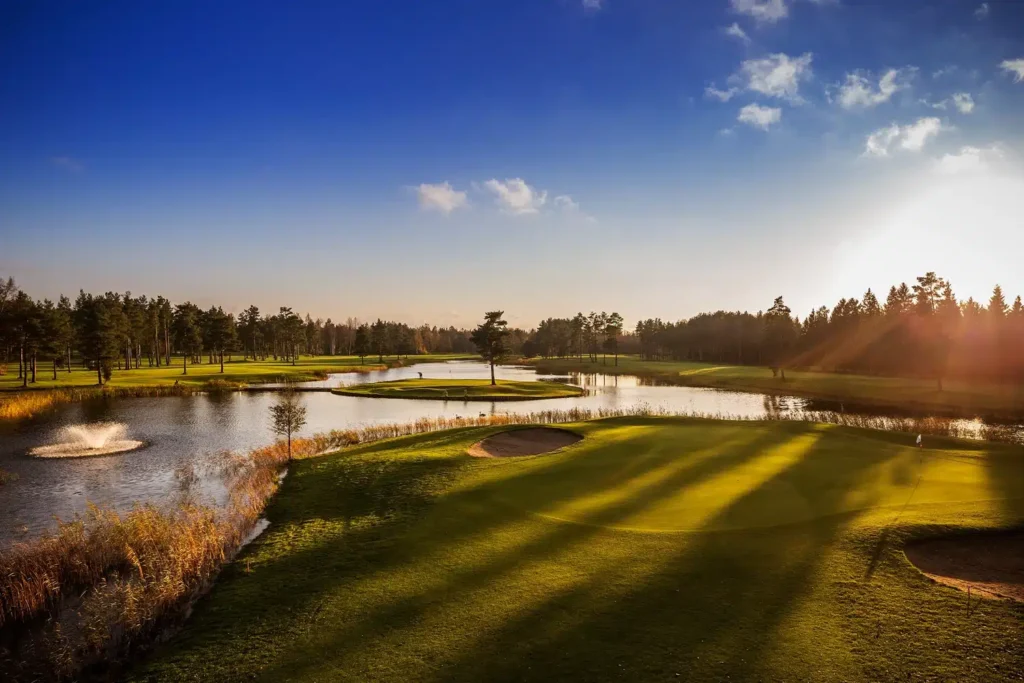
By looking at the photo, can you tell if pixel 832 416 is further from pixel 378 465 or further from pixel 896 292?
pixel 896 292

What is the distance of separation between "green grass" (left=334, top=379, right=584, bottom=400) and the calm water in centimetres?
306

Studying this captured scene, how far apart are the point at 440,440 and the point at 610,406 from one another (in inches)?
1178

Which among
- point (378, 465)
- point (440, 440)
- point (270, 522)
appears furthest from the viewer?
point (440, 440)

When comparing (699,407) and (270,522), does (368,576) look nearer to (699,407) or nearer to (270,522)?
(270,522)

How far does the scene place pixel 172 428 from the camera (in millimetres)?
38531

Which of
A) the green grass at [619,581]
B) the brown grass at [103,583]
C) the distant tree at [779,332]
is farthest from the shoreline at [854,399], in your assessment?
the brown grass at [103,583]

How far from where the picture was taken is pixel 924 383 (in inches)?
2549

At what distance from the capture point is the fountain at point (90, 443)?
96.5 feet

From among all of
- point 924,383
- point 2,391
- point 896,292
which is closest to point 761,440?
point 924,383

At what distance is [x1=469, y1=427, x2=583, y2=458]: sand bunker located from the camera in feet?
81.8

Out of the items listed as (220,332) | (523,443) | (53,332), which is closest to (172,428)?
(523,443)

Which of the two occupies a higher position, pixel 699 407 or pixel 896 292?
pixel 896 292

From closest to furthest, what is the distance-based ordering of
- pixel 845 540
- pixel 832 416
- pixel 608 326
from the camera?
pixel 845 540, pixel 832 416, pixel 608 326

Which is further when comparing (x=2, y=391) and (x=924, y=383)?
(x=924, y=383)
